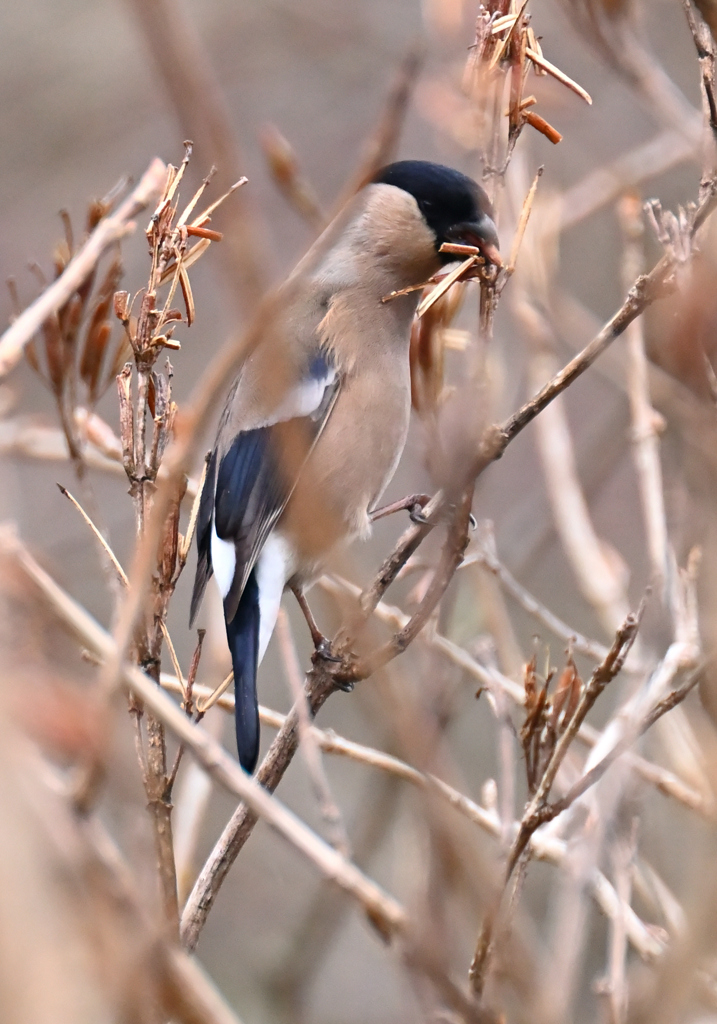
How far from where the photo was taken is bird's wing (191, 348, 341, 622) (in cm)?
270

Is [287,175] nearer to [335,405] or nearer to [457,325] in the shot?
[335,405]

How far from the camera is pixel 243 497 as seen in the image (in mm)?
2795

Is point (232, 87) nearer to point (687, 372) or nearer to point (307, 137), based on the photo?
point (307, 137)

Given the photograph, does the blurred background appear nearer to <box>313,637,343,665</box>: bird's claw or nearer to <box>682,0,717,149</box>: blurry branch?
<box>313,637,343,665</box>: bird's claw

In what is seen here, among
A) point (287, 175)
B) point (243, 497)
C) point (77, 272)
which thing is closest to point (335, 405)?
point (243, 497)

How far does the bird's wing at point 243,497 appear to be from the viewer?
106 inches

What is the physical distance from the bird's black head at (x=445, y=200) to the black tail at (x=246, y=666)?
3.16 ft

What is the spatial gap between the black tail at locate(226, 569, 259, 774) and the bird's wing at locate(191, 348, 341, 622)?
45 millimetres

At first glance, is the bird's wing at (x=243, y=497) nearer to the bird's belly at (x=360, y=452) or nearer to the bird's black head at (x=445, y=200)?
the bird's belly at (x=360, y=452)

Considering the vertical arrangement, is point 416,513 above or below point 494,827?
above

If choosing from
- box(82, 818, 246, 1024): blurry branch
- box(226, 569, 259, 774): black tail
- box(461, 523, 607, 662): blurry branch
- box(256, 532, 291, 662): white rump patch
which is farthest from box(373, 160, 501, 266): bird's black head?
box(82, 818, 246, 1024): blurry branch

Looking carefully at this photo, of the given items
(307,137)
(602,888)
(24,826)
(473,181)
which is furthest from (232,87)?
(24,826)

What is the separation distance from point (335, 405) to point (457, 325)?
669 mm

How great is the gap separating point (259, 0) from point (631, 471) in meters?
2.78
